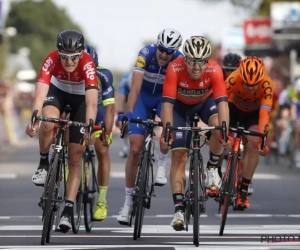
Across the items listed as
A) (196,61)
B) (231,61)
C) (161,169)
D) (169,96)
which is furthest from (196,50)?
(231,61)

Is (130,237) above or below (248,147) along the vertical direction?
below

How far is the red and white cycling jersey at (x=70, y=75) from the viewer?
12.5m

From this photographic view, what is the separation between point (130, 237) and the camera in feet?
42.7

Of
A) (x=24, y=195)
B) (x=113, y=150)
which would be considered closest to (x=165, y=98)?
→ (x=24, y=195)

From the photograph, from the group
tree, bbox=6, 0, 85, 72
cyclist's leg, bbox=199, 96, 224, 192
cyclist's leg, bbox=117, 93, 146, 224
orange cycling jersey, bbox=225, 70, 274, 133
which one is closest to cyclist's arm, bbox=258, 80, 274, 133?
orange cycling jersey, bbox=225, 70, 274, 133

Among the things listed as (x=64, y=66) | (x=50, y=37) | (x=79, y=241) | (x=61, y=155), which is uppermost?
(x=50, y=37)

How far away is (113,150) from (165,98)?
26088 mm

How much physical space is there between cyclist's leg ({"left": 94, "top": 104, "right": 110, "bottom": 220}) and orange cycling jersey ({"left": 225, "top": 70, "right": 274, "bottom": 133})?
4.85 ft

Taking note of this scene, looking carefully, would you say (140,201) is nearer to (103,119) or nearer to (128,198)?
(128,198)

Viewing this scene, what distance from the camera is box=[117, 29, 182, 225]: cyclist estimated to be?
1358cm

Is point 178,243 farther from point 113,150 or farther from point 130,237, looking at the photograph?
point 113,150

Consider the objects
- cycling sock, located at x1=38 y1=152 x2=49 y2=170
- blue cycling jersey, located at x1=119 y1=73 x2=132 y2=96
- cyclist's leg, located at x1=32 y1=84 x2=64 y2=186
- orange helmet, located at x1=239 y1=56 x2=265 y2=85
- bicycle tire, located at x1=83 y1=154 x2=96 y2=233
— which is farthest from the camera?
blue cycling jersey, located at x1=119 y1=73 x2=132 y2=96

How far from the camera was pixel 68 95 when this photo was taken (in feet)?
42.9

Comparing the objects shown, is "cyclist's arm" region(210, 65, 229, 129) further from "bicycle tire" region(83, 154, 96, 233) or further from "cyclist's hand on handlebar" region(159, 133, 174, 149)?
"bicycle tire" region(83, 154, 96, 233)
